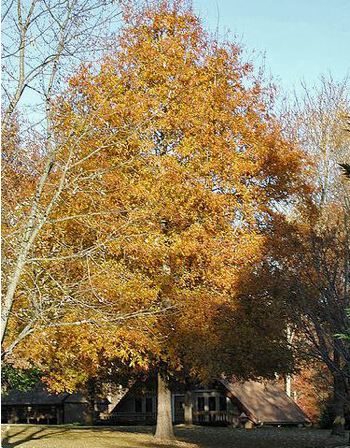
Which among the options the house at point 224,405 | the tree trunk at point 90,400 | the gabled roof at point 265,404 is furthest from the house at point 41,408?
the gabled roof at point 265,404

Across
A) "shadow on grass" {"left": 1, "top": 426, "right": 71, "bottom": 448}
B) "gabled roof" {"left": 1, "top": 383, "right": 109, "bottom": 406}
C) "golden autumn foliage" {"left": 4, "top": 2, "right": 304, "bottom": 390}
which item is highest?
"golden autumn foliage" {"left": 4, "top": 2, "right": 304, "bottom": 390}

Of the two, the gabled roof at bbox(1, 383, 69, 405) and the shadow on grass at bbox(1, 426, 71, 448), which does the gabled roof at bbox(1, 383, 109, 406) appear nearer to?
the gabled roof at bbox(1, 383, 69, 405)

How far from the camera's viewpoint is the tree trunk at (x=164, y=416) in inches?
1013

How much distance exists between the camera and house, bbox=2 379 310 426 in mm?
41625

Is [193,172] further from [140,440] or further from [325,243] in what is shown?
[140,440]

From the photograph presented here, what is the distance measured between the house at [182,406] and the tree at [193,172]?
54.3 ft

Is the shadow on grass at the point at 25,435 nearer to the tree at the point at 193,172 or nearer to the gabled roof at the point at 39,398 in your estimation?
the tree at the point at 193,172

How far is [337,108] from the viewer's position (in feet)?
101

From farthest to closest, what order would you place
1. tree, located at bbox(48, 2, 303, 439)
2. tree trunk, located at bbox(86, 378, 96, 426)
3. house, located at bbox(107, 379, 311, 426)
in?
house, located at bbox(107, 379, 311, 426), tree trunk, located at bbox(86, 378, 96, 426), tree, located at bbox(48, 2, 303, 439)

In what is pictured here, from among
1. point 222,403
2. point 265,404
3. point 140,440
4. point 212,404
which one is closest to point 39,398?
point 212,404

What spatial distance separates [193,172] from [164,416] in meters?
9.33

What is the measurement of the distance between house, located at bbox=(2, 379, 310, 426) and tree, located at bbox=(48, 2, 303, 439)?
16.5 metres

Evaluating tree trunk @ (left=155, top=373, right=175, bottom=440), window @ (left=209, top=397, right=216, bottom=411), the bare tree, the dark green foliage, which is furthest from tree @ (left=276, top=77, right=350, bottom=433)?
window @ (left=209, top=397, right=216, bottom=411)

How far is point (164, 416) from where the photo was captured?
26141mm
